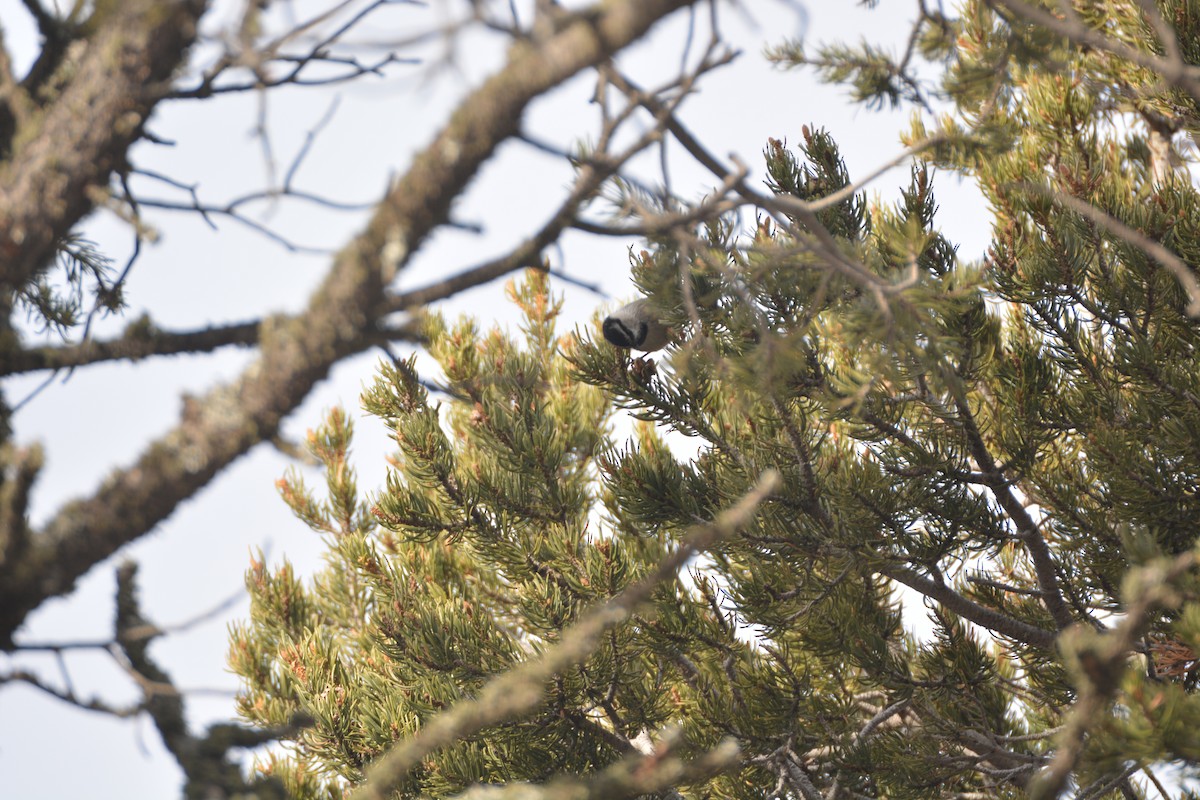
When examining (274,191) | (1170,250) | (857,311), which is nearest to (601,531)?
(857,311)

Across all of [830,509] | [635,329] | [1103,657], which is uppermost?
[635,329]

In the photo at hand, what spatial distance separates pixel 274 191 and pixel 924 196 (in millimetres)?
1511

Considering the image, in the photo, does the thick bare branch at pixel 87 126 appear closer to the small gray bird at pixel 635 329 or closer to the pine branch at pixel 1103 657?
the small gray bird at pixel 635 329

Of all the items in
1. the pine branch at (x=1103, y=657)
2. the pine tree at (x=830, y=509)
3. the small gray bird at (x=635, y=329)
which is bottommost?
the pine branch at (x=1103, y=657)

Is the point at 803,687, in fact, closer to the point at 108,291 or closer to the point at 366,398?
the point at 366,398

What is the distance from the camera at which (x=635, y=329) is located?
243cm

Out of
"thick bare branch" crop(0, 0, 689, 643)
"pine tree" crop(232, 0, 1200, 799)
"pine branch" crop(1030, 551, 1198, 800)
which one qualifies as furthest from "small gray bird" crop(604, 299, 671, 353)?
"pine branch" crop(1030, 551, 1198, 800)

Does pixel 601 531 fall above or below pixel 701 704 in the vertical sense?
above

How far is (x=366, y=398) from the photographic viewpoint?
2.76 meters

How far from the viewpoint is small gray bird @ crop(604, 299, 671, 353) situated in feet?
7.91

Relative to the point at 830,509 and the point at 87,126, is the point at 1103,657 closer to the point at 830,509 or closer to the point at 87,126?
the point at 830,509

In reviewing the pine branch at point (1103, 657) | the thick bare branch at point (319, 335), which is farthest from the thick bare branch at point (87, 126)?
the pine branch at point (1103, 657)

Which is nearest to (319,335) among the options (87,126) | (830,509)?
(87,126)

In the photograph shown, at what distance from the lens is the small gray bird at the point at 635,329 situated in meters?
2.41
